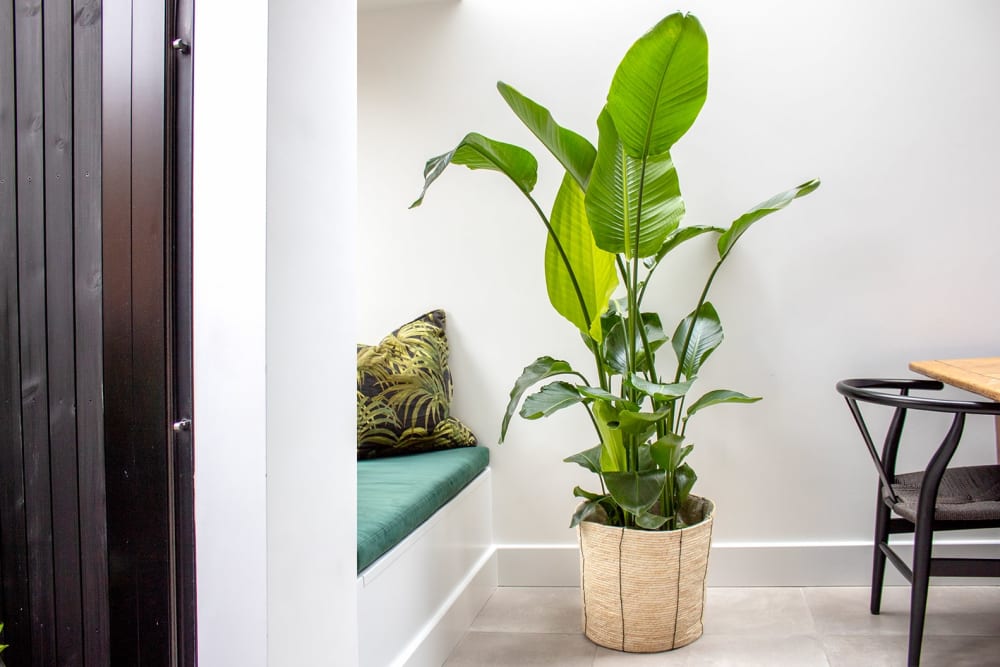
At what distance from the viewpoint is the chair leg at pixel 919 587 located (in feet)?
6.79

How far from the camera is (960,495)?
2.25m

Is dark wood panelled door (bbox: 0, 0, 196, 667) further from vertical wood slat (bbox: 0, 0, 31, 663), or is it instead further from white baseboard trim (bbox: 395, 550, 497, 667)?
white baseboard trim (bbox: 395, 550, 497, 667)

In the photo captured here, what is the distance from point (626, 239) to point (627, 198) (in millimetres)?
113

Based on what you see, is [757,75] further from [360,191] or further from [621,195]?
[360,191]

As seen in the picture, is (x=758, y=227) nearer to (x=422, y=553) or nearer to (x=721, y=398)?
(x=721, y=398)

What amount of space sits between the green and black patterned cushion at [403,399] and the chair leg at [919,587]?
4.94 ft

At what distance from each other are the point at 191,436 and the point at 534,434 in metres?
1.75

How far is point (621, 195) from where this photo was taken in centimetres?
221

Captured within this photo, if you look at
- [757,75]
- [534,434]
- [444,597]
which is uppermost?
[757,75]

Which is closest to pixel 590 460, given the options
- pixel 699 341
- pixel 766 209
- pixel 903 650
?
pixel 699 341

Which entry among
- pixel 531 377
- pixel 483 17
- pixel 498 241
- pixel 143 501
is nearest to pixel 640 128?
pixel 531 377

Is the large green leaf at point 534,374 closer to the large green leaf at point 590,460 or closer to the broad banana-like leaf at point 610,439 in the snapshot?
the broad banana-like leaf at point 610,439

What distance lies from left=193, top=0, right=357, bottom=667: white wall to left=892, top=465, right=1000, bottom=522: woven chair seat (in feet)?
5.38

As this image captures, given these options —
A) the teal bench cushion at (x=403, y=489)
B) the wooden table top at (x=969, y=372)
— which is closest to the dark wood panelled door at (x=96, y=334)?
the teal bench cushion at (x=403, y=489)
